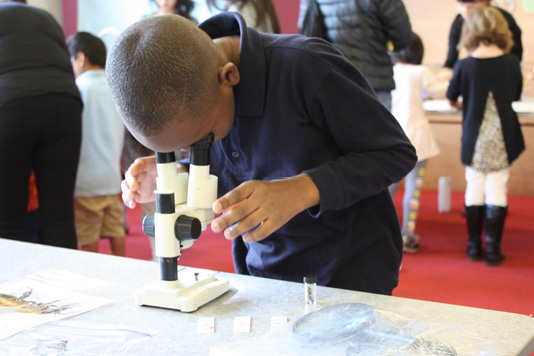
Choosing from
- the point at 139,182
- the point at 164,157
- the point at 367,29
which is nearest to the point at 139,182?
the point at 139,182

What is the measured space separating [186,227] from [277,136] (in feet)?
0.90

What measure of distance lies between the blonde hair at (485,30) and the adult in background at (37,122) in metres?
1.88

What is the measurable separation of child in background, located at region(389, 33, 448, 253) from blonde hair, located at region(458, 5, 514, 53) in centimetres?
31

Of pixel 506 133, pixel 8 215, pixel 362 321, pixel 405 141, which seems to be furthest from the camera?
pixel 506 133

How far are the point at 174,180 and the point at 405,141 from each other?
429 millimetres

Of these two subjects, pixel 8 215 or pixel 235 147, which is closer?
pixel 235 147

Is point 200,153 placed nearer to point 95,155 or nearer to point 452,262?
point 95,155

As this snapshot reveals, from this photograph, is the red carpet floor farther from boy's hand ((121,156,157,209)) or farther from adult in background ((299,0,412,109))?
boy's hand ((121,156,157,209))

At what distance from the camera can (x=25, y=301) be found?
1133 mm

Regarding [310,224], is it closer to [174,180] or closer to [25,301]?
[174,180]

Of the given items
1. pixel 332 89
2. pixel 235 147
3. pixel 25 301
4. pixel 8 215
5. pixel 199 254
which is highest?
pixel 332 89

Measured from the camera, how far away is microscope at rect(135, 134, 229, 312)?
1029 millimetres

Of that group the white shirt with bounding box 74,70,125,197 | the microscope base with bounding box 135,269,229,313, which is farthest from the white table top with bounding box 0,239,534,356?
the white shirt with bounding box 74,70,125,197

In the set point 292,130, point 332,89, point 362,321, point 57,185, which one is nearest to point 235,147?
point 292,130
